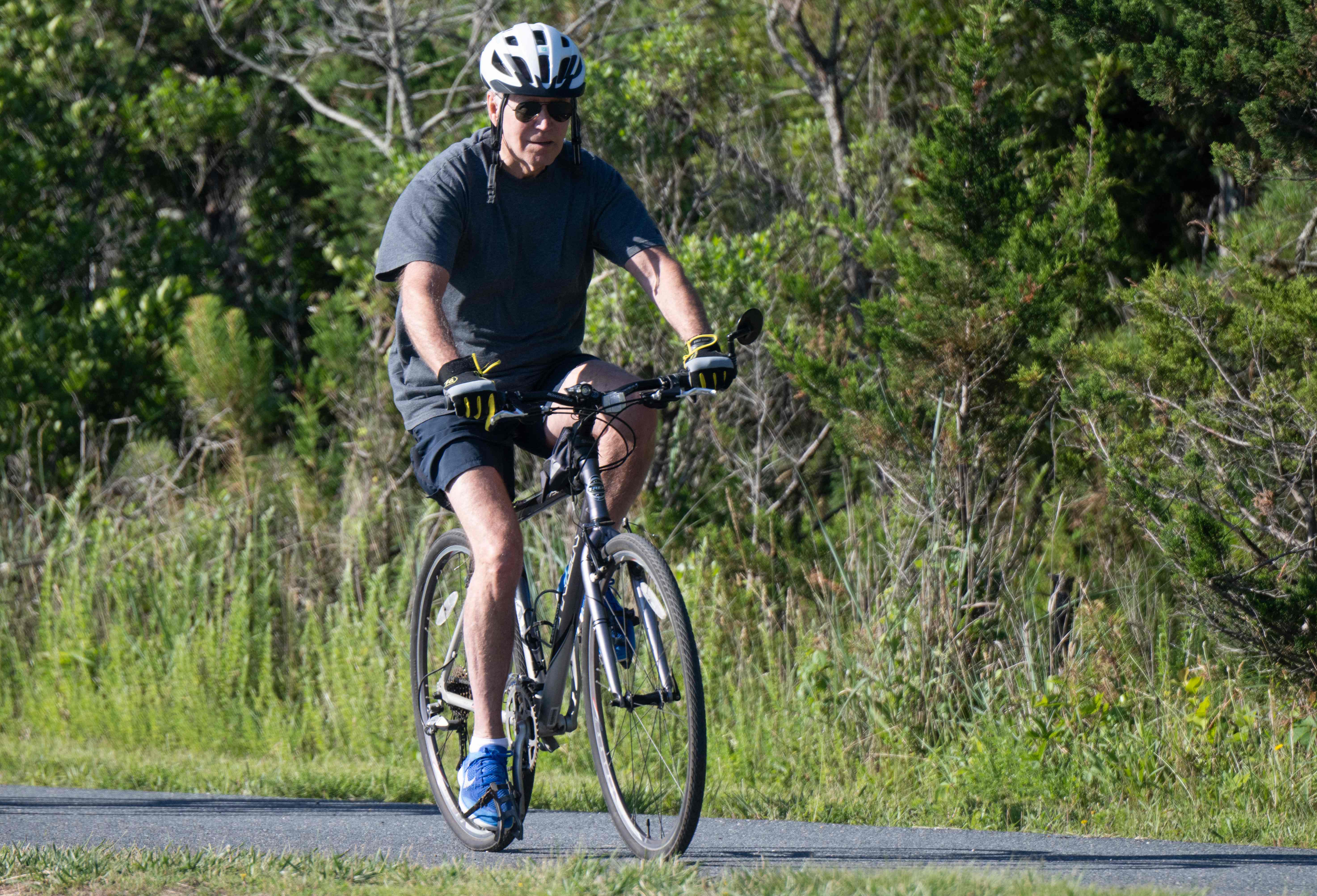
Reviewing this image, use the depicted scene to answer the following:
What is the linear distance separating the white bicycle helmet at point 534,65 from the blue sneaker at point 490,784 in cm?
191

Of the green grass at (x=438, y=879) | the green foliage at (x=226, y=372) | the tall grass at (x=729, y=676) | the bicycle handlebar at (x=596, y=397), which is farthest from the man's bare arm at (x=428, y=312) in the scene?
the green foliage at (x=226, y=372)

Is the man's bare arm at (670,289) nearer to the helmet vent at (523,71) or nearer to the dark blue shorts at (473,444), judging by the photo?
the dark blue shorts at (473,444)

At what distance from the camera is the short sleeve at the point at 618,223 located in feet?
15.6

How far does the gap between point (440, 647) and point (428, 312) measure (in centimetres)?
144

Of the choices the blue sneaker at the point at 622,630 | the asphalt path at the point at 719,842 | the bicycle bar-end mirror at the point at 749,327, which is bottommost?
the asphalt path at the point at 719,842

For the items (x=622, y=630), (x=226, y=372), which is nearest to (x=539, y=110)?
(x=622, y=630)

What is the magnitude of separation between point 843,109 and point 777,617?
186 inches

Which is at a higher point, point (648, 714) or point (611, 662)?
point (611, 662)

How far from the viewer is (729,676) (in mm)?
7645

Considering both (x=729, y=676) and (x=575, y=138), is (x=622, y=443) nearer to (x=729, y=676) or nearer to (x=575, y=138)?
(x=575, y=138)

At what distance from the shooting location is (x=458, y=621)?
5.21 m

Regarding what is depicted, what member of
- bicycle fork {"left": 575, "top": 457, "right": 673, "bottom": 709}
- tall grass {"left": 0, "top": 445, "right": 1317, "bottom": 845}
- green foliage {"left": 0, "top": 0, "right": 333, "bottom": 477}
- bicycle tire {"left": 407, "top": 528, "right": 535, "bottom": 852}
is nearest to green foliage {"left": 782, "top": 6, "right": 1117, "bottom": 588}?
tall grass {"left": 0, "top": 445, "right": 1317, "bottom": 845}

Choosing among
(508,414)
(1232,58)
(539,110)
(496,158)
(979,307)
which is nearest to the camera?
(508,414)

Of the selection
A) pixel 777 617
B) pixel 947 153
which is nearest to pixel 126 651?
pixel 777 617
